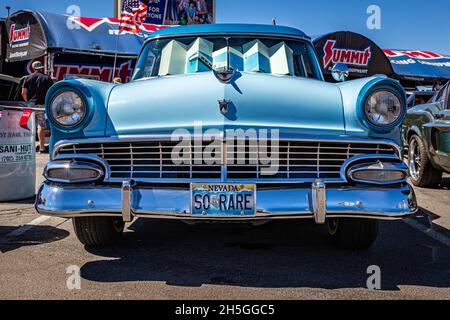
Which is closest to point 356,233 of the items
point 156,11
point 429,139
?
point 429,139

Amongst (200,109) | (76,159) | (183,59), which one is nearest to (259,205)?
(200,109)

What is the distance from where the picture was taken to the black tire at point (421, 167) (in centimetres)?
609

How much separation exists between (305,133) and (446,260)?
1.34 meters

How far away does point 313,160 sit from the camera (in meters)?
2.78

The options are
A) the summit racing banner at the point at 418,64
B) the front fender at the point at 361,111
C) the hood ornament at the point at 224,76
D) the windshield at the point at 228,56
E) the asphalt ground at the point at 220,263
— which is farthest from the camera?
the summit racing banner at the point at 418,64

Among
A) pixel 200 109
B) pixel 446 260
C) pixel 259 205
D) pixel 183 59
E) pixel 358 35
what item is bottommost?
pixel 446 260

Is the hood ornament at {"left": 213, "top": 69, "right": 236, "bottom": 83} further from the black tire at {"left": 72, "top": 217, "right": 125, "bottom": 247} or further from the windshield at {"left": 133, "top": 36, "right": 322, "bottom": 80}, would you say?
the black tire at {"left": 72, "top": 217, "right": 125, "bottom": 247}

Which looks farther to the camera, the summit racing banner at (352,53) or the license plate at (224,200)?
the summit racing banner at (352,53)

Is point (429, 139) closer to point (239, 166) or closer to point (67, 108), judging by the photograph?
point (239, 166)

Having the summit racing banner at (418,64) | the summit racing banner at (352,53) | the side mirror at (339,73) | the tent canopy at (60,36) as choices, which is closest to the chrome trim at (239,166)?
the side mirror at (339,73)

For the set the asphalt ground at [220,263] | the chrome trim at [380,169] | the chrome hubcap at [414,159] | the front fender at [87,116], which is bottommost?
the asphalt ground at [220,263]

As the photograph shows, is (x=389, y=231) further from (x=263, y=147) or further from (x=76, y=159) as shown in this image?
(x=76, y=159)

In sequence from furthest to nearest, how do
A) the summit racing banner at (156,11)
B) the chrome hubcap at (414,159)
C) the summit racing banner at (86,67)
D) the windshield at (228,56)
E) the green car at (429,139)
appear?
the summit racing banner at (156,11) < the summit racing banner at (86,67) < the chrome hubcap at (414,159) < the green car at (429,139) < the windshield at (228,56)

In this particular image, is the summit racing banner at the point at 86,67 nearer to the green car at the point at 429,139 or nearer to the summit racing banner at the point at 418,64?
the green car at the point at 429,139
